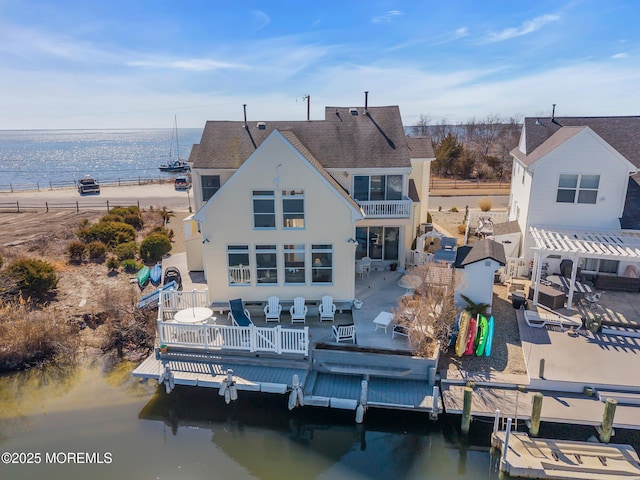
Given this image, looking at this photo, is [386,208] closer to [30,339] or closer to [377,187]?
[377,187]

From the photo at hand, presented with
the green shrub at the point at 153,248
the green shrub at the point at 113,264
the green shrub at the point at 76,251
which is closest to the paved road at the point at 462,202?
the green shrub at the point at 153,248

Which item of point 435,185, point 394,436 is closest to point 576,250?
point 394,436

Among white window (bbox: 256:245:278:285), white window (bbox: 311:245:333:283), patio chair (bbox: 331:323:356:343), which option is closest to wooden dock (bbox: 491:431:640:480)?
patio chair (bbox: 331:323:356:343)

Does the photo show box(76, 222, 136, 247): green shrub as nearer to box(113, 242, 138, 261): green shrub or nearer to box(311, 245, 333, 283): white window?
box(113, 242, 138, 261): green shrub

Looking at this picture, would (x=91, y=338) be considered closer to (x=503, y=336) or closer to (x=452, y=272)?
(x=452, y=272)

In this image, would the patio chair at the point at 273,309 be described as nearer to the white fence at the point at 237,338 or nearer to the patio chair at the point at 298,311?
the patio chair at the point at 298,311

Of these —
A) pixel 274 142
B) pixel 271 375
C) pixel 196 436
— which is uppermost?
pixel 274 142
